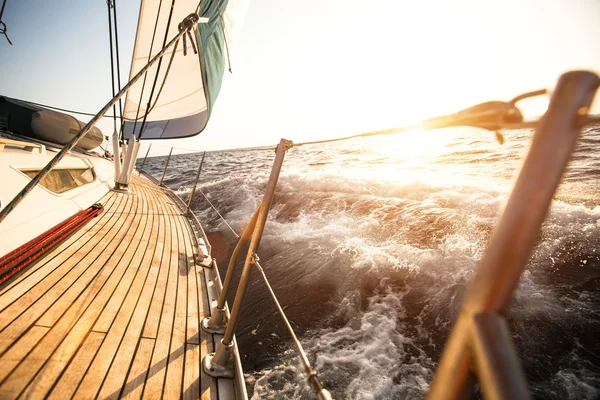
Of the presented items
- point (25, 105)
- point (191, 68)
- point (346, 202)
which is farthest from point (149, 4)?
point (346, 202)

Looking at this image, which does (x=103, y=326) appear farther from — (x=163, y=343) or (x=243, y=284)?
(x=243, y=284)

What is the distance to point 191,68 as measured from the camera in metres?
8.75

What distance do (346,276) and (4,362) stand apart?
17.1 ft

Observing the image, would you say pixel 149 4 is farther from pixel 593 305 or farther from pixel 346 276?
pixel 593 305

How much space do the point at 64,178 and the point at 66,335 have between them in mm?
3427

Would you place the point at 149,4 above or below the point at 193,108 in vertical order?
above

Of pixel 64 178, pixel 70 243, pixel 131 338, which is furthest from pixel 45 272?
pixel 64 178

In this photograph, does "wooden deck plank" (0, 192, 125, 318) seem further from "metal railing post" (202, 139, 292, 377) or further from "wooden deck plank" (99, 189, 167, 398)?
"metal railing post" (202, 139, 292, 377)

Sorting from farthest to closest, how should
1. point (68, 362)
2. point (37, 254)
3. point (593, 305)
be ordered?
point (593, 305) → point (37, 254) → point (68, 362)

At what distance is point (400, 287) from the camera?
5582 millimetres

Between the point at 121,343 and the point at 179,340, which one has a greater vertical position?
the point at 121,343

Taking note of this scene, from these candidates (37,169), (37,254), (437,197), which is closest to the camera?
(37,254)

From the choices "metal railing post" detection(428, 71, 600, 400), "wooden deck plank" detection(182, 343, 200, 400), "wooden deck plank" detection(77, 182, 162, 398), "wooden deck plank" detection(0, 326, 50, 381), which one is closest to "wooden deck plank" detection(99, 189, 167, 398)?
"wooden deck plank" detection(77, 182, 162, 398)

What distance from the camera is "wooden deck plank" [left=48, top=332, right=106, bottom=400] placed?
1.67 m
